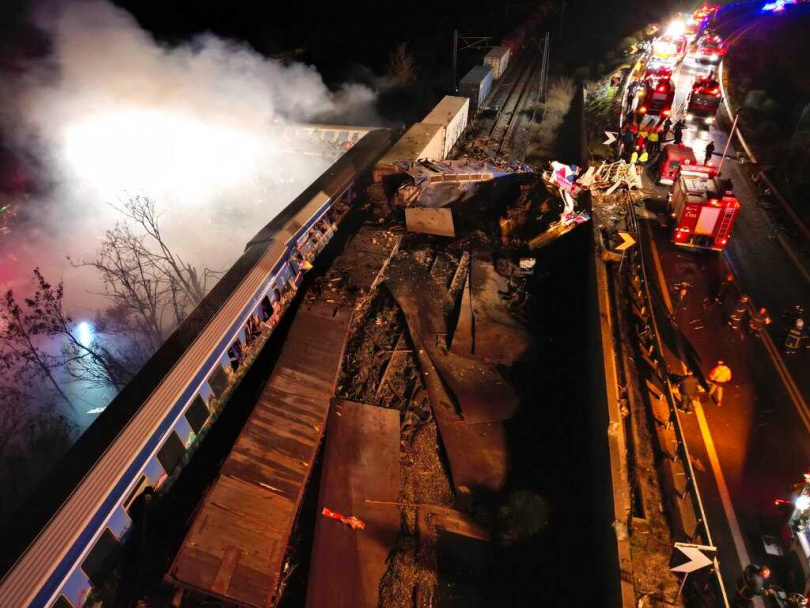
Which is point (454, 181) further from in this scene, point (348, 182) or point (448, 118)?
point (448, 118)

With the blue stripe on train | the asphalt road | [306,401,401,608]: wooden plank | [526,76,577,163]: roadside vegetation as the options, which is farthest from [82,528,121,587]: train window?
[526,76,577,163]: roadside vegetation

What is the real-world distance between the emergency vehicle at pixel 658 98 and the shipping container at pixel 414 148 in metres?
7.05

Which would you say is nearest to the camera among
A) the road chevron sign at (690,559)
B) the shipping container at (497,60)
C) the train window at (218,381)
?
the road chevron sign at (690,559)

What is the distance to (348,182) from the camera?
1423cm

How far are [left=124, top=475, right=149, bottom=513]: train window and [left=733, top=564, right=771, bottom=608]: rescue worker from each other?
7.59 metres

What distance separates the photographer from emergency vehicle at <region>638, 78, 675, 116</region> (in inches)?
627

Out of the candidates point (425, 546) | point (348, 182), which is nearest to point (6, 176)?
point (348, 182)

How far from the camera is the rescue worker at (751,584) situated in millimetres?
5258

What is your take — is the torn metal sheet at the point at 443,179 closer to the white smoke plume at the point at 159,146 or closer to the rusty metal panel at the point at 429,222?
the rusty metal panel at the point at 429,222

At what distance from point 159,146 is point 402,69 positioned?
1587 cm

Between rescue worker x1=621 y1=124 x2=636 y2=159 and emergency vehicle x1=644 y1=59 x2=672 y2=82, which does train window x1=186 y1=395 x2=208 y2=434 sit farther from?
emergency vehicle x1=644 y1=59 x2=672 y2=82

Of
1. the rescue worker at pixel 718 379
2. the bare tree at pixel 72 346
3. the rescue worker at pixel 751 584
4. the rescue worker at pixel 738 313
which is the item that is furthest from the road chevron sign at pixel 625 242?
the bare tree at pixel 72 346

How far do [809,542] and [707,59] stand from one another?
2899 cm

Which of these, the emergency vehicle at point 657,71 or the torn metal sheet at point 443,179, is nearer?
the torn metal sheet at point 443,179
